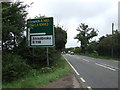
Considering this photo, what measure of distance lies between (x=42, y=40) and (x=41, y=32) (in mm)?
672

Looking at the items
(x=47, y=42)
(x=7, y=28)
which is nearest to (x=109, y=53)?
(x=47, y=42)

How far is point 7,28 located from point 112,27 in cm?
3443

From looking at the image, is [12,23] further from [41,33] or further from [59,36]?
[59,36]

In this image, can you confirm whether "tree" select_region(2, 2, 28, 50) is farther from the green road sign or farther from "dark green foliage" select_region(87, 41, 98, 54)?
"dark green foliage" select_region(87, 41, 98, 54)

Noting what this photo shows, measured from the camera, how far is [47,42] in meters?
13.8

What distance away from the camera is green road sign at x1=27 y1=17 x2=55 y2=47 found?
13.8 metres

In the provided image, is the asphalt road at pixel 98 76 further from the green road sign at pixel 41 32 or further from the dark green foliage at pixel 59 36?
the dark green foliage at pixel 59 36

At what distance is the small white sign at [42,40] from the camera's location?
45.1 feet

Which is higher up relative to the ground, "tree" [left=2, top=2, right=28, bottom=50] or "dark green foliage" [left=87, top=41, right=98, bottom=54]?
"tree" [left=2, top=2, right=28, bottom=50]

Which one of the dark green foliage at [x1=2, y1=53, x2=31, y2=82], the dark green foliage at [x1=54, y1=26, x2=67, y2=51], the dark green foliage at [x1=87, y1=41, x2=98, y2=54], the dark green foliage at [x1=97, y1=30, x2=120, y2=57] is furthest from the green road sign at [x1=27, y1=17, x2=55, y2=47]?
the dark green foliage at [x1=87, y1=41, x2=98, y2=54]

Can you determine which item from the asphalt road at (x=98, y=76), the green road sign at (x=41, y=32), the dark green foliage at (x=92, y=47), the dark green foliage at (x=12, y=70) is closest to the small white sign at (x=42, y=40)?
the green road sign at (x=41, y=32)

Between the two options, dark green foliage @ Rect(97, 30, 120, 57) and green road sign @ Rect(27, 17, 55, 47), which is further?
dark green foliage @ Rect(97, 30, 120, 57)

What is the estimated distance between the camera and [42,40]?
13.9 meters

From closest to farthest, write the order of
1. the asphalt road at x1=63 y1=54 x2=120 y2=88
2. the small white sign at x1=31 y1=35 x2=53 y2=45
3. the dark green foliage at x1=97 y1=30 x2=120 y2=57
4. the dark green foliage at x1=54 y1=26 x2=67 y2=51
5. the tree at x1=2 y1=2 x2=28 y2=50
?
the asphalt road at x1=63 y1=54 x2=120 y2=88 → the tree at x1=2 y1=2 x2=28 y2=50 → the small white sign at x1=31 y1=35 x2=53 y2=45 → the dark green foliage at x1=54 y1=26 x2=67 y2=51 → the dark green foliage at x1=97 y1=30 x2=120 y2=57
